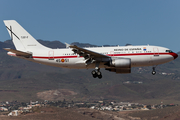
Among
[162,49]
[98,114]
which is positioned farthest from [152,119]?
[162,49]

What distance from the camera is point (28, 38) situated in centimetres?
5612

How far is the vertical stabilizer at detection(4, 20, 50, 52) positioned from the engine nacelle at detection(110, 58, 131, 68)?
14129mm

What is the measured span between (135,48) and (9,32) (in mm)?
23232

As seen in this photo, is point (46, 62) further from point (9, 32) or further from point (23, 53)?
point (9, 32)

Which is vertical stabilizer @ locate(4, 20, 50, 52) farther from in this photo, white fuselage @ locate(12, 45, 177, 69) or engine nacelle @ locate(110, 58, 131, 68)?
engine nacelle @ locate(110, 58, 131, 68)

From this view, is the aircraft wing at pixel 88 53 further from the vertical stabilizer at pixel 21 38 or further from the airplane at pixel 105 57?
the vertical stabilizer at pixel 21 38

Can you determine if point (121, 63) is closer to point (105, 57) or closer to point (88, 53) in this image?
point (105, 57)

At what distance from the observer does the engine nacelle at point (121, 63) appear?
Answer: 160 feet

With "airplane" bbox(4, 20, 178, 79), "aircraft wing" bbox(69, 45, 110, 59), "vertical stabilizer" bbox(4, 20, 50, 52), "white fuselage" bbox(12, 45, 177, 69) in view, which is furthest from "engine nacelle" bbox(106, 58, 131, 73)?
"vertical stabilizer" bbox(4, 20, 50, 52)

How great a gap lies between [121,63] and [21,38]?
19.5 m

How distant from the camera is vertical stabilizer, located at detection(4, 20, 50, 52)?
5538 cm

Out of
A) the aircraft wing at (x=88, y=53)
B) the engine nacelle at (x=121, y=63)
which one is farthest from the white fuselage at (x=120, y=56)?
the aircraft wing at (x=88, y=53)

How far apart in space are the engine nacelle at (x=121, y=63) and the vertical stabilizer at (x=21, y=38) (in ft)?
46.4

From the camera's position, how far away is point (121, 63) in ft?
160
